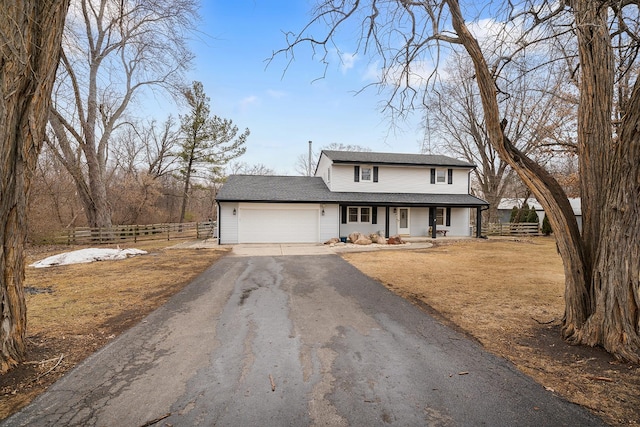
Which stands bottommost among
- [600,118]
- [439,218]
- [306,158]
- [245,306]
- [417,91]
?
[245,306]

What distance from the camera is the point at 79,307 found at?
5.37 m

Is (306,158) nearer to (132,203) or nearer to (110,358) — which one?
(132,203)

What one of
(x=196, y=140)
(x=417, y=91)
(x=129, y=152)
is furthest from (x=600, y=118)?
(x=129, y=152)

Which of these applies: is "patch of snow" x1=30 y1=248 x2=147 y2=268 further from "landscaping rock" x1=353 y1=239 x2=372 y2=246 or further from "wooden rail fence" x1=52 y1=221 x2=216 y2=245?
"landscaping rock" x1=353 y1=239 x2=372 y2=246

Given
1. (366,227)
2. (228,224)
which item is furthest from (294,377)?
(366,227)

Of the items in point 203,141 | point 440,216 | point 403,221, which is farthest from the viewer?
point 203,141

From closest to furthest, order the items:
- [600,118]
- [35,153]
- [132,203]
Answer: [35,153] → [600,118] → [132,203]

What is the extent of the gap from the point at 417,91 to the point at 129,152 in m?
28.5

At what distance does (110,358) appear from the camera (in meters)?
3.46

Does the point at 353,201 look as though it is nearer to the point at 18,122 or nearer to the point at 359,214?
the point at 359,214

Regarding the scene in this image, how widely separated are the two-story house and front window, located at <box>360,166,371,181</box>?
0.06 m

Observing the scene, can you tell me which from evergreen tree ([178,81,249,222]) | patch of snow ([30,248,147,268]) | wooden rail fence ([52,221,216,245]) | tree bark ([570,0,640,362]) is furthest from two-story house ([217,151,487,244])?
tree bark ([570,0,640,362])

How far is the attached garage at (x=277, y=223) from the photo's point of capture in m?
16.1

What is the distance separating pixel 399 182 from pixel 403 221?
253cm
